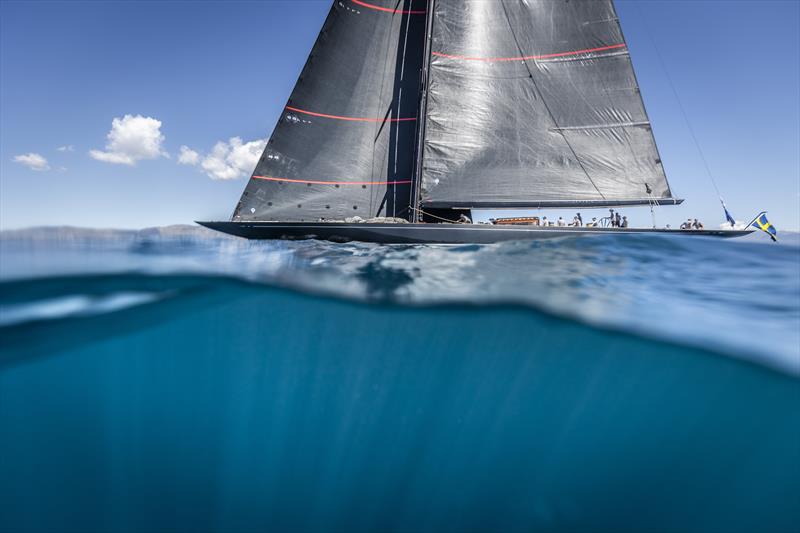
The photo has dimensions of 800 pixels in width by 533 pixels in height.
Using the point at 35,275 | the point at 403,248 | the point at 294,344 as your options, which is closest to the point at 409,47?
the point at 403,248

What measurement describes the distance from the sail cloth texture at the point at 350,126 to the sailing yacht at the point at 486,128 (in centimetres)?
5

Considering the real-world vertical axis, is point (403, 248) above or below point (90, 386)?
above

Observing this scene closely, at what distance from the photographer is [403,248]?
9.57 metres

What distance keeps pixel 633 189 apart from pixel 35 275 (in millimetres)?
15577

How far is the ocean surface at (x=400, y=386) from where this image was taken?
5.38m

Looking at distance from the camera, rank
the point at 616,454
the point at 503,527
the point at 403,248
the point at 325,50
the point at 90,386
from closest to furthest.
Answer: the point at 503,527, the point at 90,386, the point at 616,454, the point at 403,248, the point at 325,50

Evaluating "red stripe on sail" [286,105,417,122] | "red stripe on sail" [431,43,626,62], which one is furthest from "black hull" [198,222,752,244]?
"red stripe on sail" [431,43,626,62]

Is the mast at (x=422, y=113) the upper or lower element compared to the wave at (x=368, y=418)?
upper

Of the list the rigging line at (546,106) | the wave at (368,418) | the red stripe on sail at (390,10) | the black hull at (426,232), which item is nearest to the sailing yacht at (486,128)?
the rigging line at (546,106)

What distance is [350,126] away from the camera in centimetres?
1422

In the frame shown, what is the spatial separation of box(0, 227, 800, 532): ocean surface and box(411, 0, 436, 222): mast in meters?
4.59

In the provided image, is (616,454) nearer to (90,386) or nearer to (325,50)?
(90,386)

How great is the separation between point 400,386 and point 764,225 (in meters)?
10.0

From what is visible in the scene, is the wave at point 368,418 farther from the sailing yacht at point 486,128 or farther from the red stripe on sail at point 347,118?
the red stripe on sail at point 347,118
